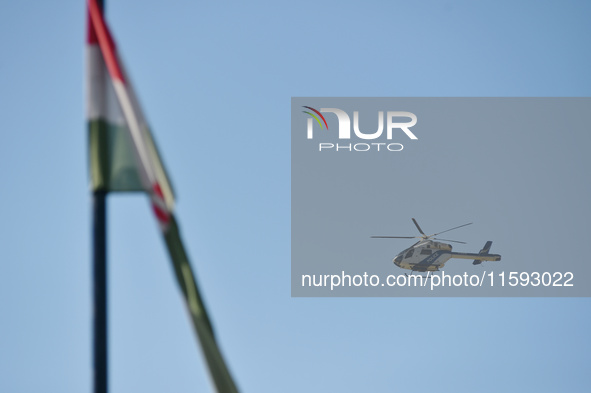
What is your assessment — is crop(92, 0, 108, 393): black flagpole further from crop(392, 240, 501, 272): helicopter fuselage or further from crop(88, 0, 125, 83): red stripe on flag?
crop(392, 240, 501, 272): helicopter fuselage

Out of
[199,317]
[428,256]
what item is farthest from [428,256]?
[199,317]

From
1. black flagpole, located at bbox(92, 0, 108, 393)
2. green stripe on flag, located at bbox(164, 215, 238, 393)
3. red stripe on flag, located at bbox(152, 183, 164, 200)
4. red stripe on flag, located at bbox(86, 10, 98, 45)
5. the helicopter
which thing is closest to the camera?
black flagpole, located at bbox(92, 0, 108, 393)

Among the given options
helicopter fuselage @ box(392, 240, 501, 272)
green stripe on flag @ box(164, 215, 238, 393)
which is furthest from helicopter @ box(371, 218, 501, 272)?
green stripe on flag @ box(164, 215, 238, 393)

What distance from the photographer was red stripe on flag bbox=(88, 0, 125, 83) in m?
8.87

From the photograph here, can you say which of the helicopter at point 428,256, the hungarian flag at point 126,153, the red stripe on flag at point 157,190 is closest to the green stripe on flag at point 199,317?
the hungarian flag at point 126,153

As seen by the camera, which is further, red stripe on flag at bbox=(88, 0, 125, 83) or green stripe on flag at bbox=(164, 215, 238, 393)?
red stripe on flag at bbox=(88, 0, 125, 83)

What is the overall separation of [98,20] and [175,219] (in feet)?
6.87

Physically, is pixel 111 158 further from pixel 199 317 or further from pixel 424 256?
pixel 424 256

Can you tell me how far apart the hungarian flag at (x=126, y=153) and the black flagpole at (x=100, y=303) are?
1.82 feet

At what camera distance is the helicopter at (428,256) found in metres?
49.6

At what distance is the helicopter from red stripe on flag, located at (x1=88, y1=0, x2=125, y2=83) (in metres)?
40.9

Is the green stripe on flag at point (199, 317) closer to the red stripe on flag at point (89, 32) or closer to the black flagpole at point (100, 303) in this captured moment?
the black flagpole at point (100, 303)

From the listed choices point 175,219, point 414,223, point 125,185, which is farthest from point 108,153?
point 414,223

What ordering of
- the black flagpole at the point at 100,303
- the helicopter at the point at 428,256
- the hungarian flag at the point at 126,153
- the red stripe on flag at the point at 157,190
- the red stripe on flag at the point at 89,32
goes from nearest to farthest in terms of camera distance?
the black flagpole at the point at 100,303, the hungarian flag at the point at 126,153, the red stripe on flag at the point at 157,190, the red stripe on flag at the point at 89,32, the helicopter at the point at 428,256
